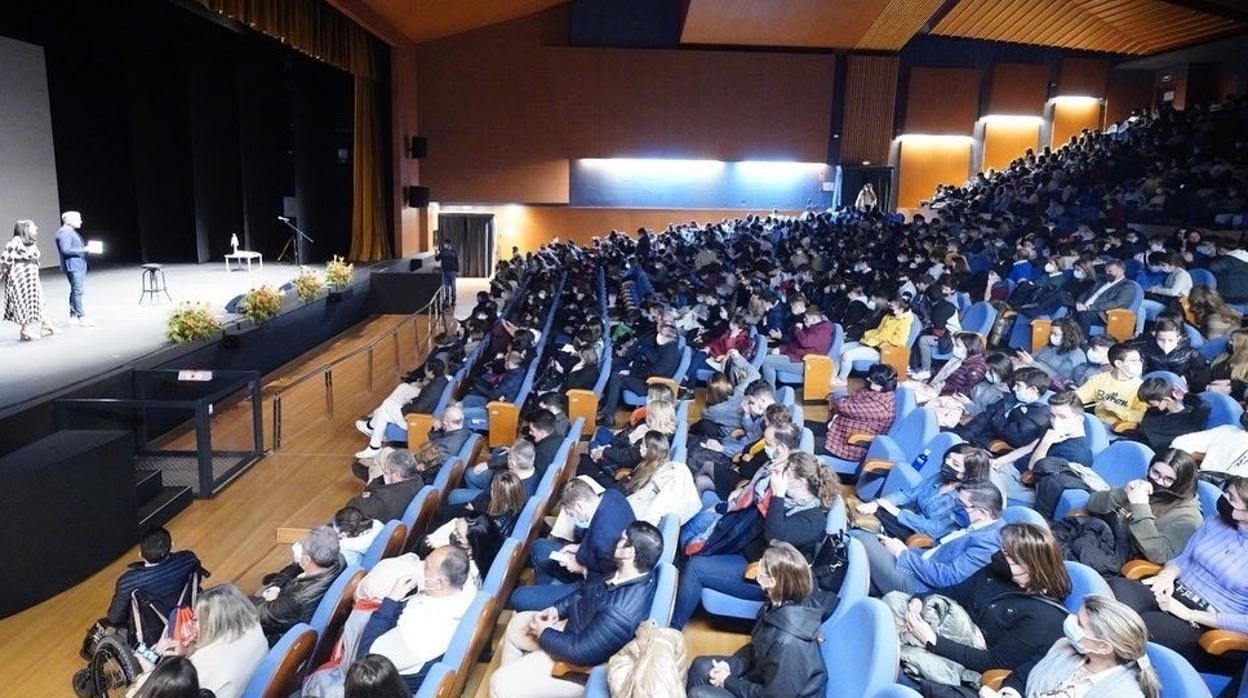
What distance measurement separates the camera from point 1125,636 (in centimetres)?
246

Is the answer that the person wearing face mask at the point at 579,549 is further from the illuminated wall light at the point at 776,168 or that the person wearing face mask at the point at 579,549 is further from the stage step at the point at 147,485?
the illuminated wall light at the point at 776,168

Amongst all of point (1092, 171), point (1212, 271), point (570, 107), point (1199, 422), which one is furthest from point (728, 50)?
point (1199, 422)

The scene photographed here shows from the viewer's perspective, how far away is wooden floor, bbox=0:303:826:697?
4242 millimetres

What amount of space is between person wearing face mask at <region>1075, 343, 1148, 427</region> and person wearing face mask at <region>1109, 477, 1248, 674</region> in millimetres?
2355

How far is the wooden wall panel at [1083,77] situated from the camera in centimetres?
2200

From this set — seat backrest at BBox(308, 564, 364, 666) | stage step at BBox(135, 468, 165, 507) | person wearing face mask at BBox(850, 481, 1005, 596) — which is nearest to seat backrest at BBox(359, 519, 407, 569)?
seat backrest at BBox(308, 564, 364, 666)

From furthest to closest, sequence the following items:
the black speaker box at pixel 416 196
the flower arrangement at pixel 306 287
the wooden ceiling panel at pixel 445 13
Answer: the black speaker box at pixel 416 196, the wooden ceiling panel at pixel 445 13, the flower arrangement at pixel 306 287

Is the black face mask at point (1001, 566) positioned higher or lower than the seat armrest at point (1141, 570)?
higher

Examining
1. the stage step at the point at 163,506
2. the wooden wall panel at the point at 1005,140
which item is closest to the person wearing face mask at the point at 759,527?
the stage step at the point at 163,506

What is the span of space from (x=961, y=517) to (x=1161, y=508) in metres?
0.80

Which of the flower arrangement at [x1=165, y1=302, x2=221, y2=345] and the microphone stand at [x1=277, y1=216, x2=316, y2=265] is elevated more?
the microphone stand at [x1=277, y1=216, x2=316, y2=265]

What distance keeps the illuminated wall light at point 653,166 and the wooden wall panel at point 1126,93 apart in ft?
32.5

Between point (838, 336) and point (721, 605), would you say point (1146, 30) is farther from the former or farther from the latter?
point (721, 605)

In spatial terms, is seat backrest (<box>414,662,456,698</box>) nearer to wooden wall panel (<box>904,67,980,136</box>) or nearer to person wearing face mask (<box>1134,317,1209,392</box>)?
person wearing face mask (<box>1134,317,1209,392</box>)
